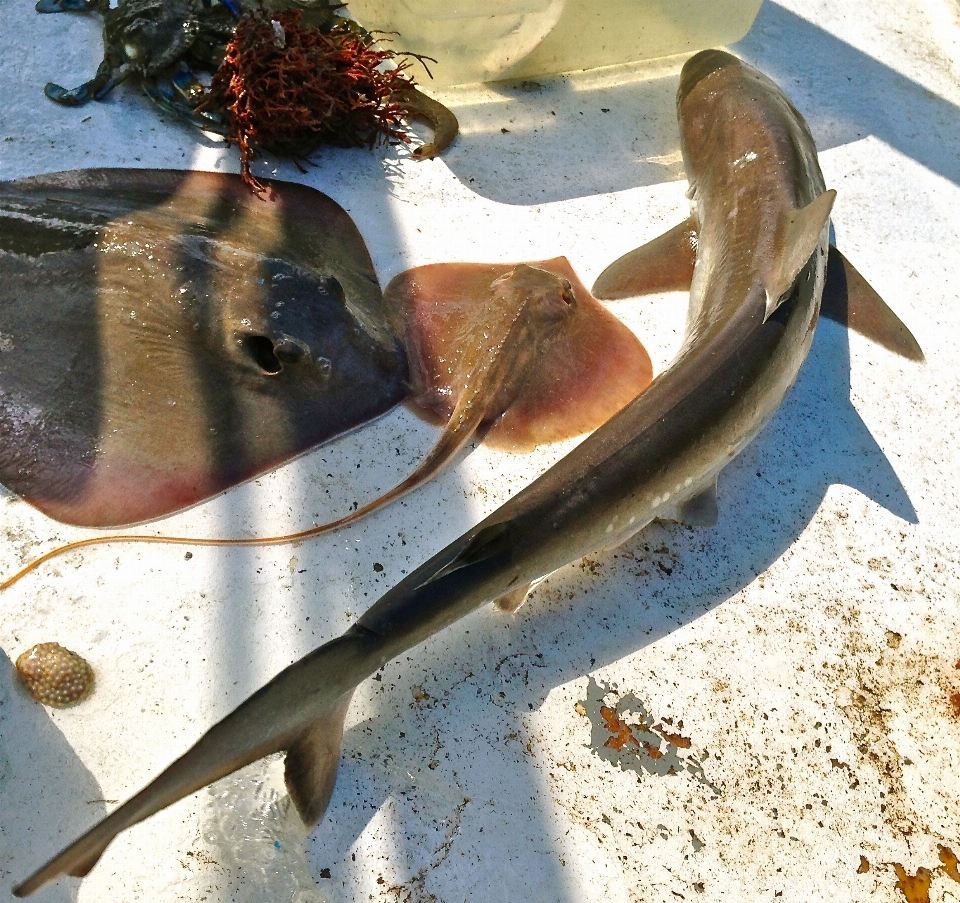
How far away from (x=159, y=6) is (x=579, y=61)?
2179 mm

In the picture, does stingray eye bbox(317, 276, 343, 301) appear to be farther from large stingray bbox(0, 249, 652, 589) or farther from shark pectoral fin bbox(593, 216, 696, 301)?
shark pectoral fin bbox(593, 216, 696, 301)

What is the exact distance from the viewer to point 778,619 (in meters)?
2.63

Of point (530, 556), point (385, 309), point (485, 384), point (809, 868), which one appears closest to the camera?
point (530, 556)

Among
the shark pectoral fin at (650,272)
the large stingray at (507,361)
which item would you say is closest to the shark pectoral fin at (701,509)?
the large stingray at (507,361)

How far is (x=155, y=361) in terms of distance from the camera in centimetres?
250

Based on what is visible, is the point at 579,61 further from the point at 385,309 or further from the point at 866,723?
the point at 866,723

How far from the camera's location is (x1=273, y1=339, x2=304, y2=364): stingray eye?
2.48 metres

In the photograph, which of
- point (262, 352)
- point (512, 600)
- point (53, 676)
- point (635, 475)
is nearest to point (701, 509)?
point (635, 475)

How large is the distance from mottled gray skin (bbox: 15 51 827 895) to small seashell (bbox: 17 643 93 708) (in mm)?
708

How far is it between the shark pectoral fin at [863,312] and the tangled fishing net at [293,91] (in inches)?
86.0

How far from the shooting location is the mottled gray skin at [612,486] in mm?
1625

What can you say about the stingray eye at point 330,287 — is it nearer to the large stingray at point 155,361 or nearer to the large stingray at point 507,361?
the large stingray at point 155,361

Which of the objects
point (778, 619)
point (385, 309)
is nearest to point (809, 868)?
point (778, 619)

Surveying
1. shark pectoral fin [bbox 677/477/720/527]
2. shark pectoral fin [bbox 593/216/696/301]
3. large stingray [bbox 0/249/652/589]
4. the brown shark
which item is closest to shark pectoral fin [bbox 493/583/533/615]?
the brown shark
